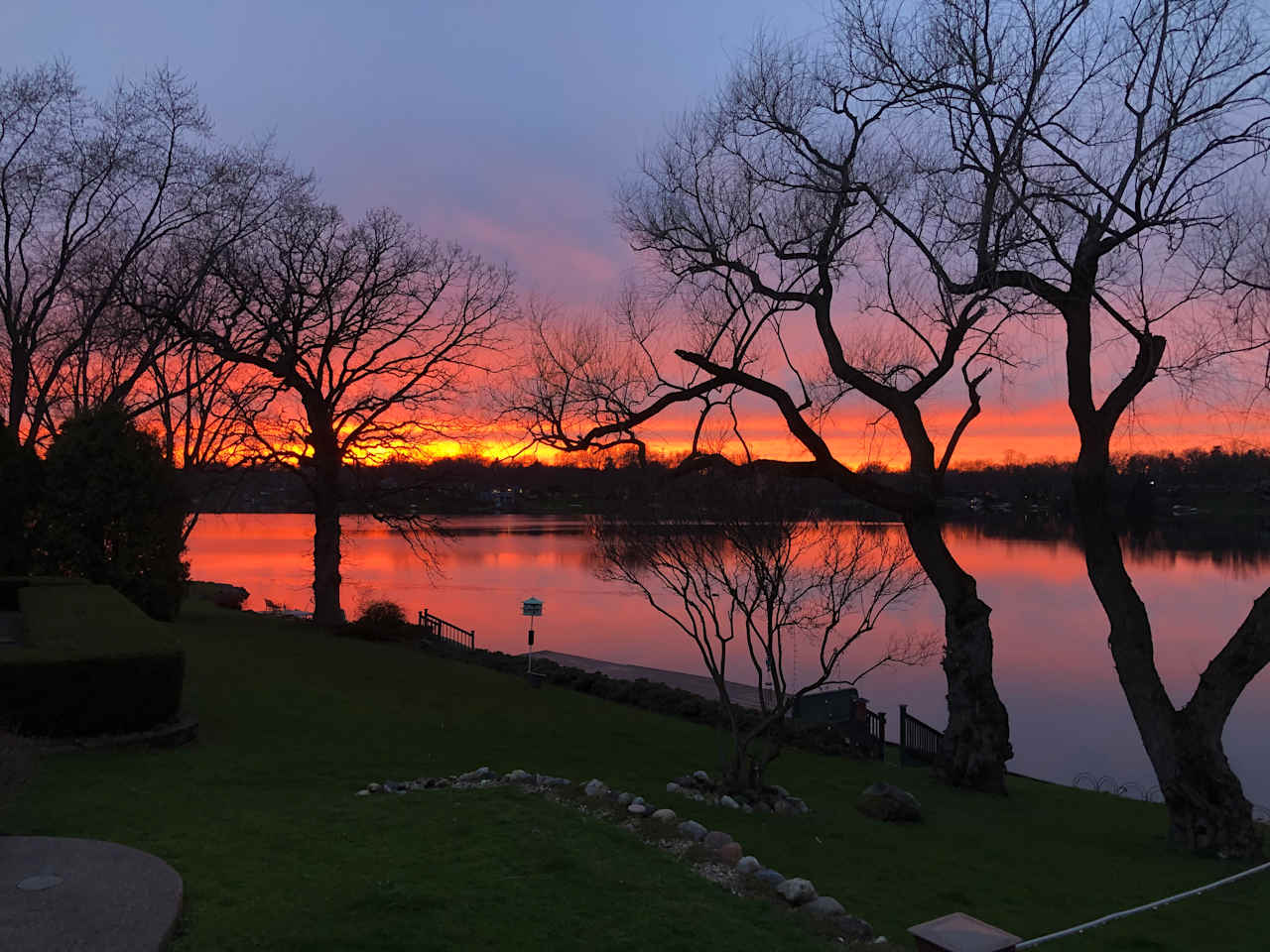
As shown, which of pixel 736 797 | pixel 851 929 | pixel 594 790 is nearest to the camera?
pixel 851 929

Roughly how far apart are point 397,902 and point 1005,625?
39.0 metres

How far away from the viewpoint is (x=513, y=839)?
728 centimetres

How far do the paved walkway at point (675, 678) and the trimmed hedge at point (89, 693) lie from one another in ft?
50.1

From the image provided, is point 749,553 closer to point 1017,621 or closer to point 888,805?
point 888,805

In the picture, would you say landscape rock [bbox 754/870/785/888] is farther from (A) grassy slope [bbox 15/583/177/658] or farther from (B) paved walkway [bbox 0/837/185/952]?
(A) grassy slope [bbox 15/583/177/658]

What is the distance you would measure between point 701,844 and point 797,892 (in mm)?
1258

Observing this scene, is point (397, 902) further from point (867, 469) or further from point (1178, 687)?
point (1178, 687)

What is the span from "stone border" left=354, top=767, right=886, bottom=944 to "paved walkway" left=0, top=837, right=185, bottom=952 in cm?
326

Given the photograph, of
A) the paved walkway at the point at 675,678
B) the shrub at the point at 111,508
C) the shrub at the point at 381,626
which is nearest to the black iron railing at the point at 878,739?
the paved walkway at the point at 675,678

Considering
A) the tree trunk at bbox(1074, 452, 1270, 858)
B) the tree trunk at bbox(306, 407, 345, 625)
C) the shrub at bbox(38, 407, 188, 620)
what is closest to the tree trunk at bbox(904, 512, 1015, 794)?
the tree trunk at bbox(1074, 452, 1270, 858)

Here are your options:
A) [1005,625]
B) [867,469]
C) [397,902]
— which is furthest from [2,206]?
[1005,625]

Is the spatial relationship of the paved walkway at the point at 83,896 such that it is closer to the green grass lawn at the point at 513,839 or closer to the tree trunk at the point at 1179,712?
the green grass lawn at the point at 513,839

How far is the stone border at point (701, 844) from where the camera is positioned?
6727 mm

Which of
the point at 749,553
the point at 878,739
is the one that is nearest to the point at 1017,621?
the point at 878,739
